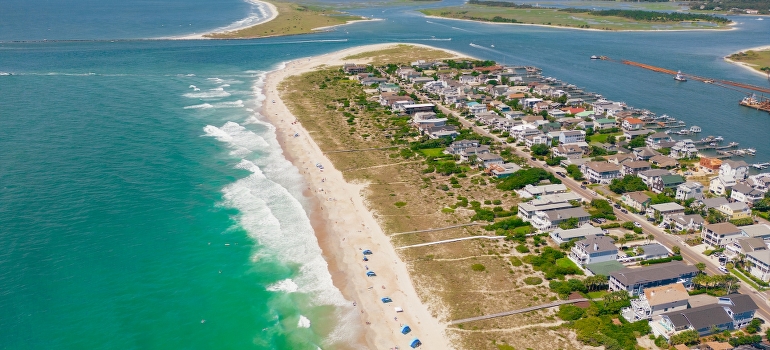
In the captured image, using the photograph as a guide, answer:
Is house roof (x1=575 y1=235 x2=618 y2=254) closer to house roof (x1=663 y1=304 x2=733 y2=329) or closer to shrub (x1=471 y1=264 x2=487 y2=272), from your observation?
house roof (x1=663 y1=304 x2=733 y2=329)

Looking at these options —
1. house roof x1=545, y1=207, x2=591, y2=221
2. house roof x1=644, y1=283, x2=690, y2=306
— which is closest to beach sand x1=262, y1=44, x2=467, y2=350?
house roof x1=644, y1=283, x2=690, y2=306

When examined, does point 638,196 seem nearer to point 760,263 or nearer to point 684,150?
point 760,263

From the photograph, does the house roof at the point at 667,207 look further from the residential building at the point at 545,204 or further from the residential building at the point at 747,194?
the residential building at the point at 747,194

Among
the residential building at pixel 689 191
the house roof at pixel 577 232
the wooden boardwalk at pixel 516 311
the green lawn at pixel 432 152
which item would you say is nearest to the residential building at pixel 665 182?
the residential building at pixel 689 191

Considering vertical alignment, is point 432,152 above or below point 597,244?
below

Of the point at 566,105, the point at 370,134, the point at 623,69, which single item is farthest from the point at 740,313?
the point at 623,69

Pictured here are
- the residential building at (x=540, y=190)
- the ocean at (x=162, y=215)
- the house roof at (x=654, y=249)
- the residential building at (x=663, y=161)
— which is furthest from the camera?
the residential building at (x=663, y=161)

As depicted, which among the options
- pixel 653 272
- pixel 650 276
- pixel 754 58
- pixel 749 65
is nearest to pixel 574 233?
pixel 653 272
